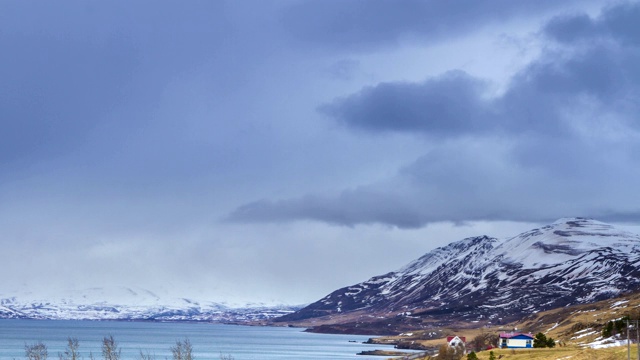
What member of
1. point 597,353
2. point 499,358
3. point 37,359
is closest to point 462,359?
point 499,358

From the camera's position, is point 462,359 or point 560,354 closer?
point 560,354

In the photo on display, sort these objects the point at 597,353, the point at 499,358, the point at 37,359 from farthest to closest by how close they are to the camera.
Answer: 1. the point at 499,358
2. the point at 597,353
3. the point at 37,359

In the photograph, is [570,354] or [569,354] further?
[569,354]

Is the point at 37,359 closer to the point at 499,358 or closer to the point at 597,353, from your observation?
the point at 499,358

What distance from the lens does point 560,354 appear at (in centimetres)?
17900

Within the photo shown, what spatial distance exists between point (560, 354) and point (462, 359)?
22.8 meters

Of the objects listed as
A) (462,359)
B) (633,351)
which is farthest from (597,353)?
(462,359)

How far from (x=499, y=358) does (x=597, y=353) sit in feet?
68.2

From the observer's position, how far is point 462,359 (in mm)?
194500

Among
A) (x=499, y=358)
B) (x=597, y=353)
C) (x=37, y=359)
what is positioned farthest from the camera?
(x=499, y=358)

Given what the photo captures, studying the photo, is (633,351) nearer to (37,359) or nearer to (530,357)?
(530,357)

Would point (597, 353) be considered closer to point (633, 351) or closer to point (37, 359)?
point (633, 351)

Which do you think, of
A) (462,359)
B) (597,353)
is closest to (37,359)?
(462,359)

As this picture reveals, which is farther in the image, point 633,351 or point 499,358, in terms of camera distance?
point 499,358
